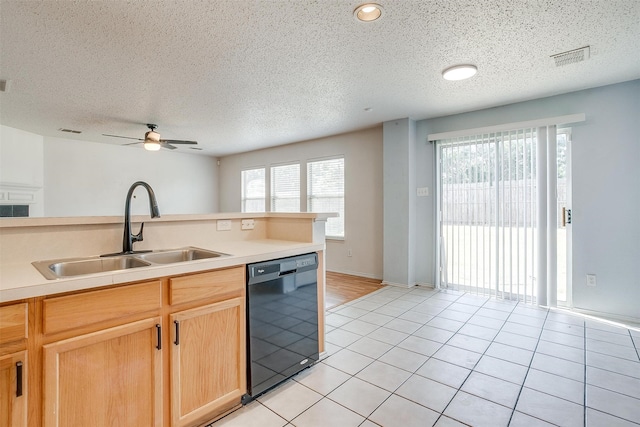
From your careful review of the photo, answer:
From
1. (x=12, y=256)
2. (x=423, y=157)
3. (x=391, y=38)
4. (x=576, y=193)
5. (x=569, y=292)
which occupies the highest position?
(x=391, y=38)

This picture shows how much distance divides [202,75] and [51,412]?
8.95 feet

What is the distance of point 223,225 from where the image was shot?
7.77ft

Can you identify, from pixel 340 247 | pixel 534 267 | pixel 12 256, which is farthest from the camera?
pixel 340 247

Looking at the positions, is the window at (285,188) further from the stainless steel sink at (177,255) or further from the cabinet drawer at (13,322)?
the cabinet drawer at (13,322)

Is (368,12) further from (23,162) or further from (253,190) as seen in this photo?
(23,162)

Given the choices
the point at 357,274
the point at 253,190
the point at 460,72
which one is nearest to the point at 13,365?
the point at 460,72

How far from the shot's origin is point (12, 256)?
1.50 meters

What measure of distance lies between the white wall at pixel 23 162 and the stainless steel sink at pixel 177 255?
4.40 metres

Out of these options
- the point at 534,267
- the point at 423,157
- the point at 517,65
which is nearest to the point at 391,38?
the point at 517,65

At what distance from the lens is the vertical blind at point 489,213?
11.7 feet

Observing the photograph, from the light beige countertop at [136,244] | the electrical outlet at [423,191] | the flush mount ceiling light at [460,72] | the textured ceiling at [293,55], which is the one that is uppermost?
the textured ceiling at [293,55]

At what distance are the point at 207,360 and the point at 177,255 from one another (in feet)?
2.45

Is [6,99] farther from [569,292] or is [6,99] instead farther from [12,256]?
[569,292]

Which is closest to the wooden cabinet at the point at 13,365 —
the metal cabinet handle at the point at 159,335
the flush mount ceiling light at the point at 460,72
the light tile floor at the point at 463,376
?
the metal cabinet handle at the point at 159,335
